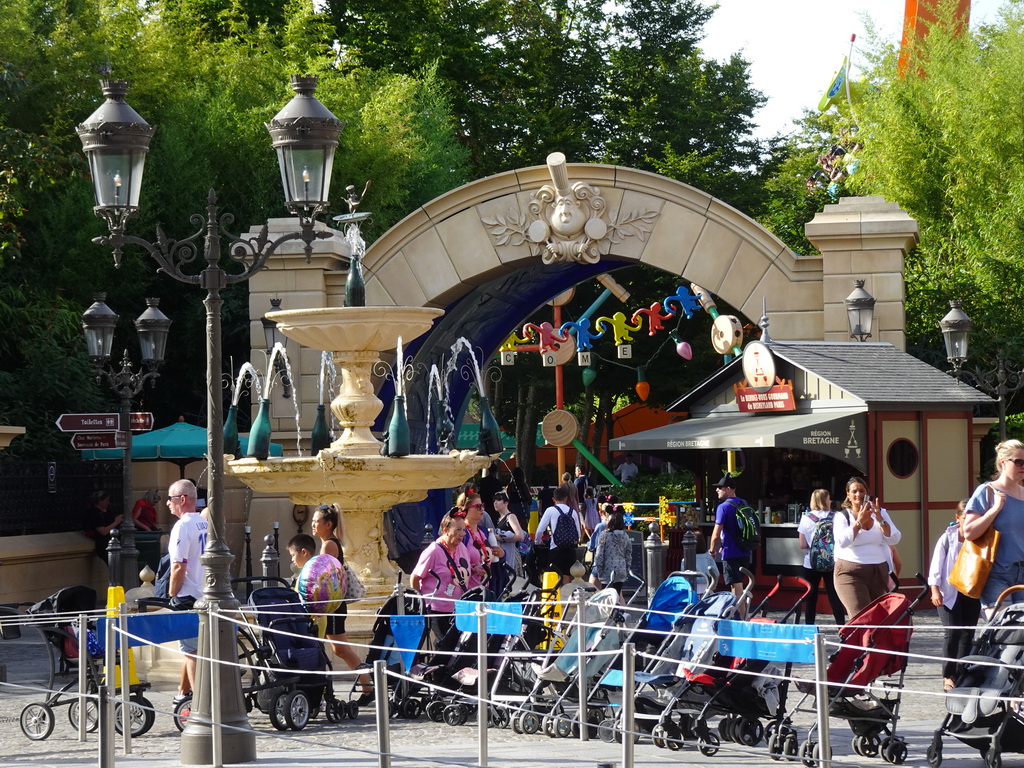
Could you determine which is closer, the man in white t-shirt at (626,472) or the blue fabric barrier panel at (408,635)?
the blue fabric barrier panel at (408,635)

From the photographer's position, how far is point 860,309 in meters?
18.0

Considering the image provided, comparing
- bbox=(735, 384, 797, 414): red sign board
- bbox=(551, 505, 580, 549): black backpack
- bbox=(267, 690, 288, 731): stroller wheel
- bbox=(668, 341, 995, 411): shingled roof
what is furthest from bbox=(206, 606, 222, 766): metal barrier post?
bbox=(735, 384, 797, 414): red sign board

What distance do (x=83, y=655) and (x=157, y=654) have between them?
8.71ft

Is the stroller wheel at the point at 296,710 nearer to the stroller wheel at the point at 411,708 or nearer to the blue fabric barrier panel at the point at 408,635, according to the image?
the stroller wheel at the point at 411,708

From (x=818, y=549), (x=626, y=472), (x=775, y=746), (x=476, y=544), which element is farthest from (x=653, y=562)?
(x=626, y=472)

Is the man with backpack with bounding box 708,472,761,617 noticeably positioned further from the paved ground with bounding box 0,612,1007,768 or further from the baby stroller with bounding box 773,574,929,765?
the baby stroller with bounding box 773,574,929,765

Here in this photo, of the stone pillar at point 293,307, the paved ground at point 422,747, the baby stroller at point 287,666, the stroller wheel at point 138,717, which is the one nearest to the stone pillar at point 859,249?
the stone pillar at point 293,307

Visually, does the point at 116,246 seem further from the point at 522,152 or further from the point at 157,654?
the point at 522,152

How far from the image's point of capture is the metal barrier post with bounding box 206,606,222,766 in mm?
8773

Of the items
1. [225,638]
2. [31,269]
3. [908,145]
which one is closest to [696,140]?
[908,145]

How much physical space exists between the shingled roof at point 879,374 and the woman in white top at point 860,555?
488 cm

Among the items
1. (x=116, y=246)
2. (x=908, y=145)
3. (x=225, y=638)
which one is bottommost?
(x=225, y=638)

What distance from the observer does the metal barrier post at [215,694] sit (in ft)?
28.8

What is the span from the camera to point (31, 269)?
85.3ft
